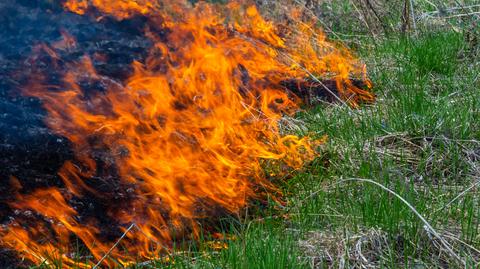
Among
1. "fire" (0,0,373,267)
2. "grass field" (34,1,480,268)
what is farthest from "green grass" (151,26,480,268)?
"fire" (0,0,373,267)

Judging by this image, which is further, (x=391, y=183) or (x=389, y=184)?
(x=391, y=183)

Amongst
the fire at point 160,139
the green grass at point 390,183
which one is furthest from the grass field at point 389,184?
the fire at point 160,139

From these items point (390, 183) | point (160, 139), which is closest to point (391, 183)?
point (390, 183)

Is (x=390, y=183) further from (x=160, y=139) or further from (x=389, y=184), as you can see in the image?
(x=160, y=139)

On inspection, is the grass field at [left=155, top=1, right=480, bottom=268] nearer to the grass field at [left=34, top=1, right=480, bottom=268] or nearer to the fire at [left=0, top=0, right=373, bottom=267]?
the grass field at [left=34, top=1, right=480, bottom=268]

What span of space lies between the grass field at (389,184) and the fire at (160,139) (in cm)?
20

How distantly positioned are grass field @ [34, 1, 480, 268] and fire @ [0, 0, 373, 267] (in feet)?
0.64

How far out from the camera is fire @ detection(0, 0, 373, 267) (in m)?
3.21

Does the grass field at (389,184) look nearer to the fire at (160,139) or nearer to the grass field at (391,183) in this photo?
the grass field at (391,183)

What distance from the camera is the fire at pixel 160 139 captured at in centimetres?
321

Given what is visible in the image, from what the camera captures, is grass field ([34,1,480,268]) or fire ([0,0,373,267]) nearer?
grass field ([34,1,480,268])

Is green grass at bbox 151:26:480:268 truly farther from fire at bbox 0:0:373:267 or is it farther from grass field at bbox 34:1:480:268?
fire at bbox 0:0:373:267

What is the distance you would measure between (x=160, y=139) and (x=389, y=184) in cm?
124

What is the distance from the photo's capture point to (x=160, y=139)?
357cm
